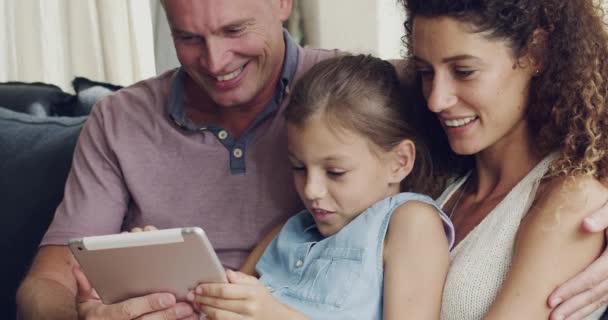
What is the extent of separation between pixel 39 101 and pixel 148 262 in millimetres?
1264

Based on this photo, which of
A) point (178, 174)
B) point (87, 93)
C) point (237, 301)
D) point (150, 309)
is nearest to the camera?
point (237, 301)

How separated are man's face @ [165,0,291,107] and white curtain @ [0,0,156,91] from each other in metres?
1.31

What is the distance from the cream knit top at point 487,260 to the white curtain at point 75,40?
6.29ft

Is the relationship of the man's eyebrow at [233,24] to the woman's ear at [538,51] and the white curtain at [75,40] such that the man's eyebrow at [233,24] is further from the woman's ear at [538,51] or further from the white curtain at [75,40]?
the white curtain at [75,40]

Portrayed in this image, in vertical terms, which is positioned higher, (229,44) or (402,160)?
(229,44)

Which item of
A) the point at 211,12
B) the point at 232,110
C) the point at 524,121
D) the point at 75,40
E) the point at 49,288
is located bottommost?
the point at 49,288

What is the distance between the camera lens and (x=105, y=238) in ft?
4.76

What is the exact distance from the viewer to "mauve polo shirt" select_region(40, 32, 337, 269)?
194 cm

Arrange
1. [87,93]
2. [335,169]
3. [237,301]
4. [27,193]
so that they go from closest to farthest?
1. [237,301]
2. [335,169]
3. [27,193]
4. [87,93]

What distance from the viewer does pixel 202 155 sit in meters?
1.97

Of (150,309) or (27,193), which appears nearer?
(150,309)

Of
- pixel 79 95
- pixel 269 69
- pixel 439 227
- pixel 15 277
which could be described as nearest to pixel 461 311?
pixel 439 227

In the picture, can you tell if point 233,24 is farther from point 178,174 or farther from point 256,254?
point 256,254

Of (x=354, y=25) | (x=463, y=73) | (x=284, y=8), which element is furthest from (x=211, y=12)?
(x=354, y=25)
